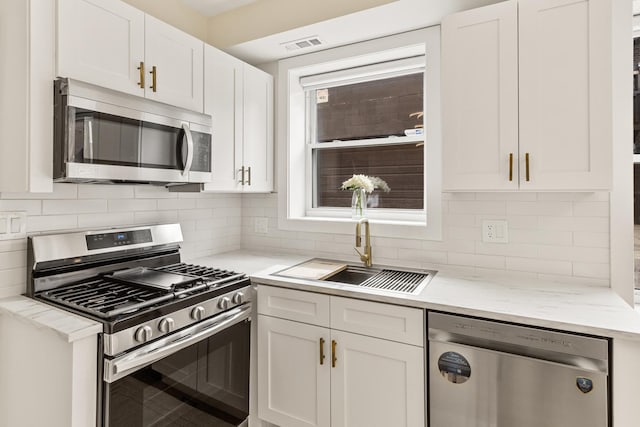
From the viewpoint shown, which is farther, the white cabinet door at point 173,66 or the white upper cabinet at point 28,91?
the white cabinet door at point 173,66

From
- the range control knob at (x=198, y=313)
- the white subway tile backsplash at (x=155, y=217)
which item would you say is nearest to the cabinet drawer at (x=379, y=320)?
the range control knob at (x=198, y=313)

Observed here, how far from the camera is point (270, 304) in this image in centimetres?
194

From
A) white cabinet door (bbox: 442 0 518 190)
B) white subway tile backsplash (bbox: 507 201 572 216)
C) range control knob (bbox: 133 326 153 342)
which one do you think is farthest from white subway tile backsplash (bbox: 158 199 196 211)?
white subway tile backsplash (bbox: 507 201 572 216)

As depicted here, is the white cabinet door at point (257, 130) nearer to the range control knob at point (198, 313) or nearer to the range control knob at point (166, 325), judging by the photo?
the range control knob at point (198, 313)

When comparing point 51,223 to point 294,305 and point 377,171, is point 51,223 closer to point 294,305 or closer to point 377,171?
point 294,305

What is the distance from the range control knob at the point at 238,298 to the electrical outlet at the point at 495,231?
53.6 inches

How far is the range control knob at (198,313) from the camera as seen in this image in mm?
1623

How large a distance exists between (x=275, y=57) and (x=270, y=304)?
1.74 m

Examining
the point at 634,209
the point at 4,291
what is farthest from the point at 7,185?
the point at 634,209

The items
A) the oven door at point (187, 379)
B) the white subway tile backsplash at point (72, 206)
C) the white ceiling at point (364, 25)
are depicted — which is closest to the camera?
the oven door at point (187, 379)

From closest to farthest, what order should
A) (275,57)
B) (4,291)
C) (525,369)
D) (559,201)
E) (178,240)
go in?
(525,369) → (4,291) → (559,201) → (178,240) → (275,57)

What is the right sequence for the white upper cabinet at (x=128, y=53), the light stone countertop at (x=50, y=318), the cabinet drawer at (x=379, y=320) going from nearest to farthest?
the light stone countertop at (x=50, y=318)
the white upper cabinet at (x=128, y=53)
the cabinet drawer at (x=379, y=320)

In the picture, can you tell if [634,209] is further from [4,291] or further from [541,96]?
[4,291]

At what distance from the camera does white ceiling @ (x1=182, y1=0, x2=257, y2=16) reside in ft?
7.63
